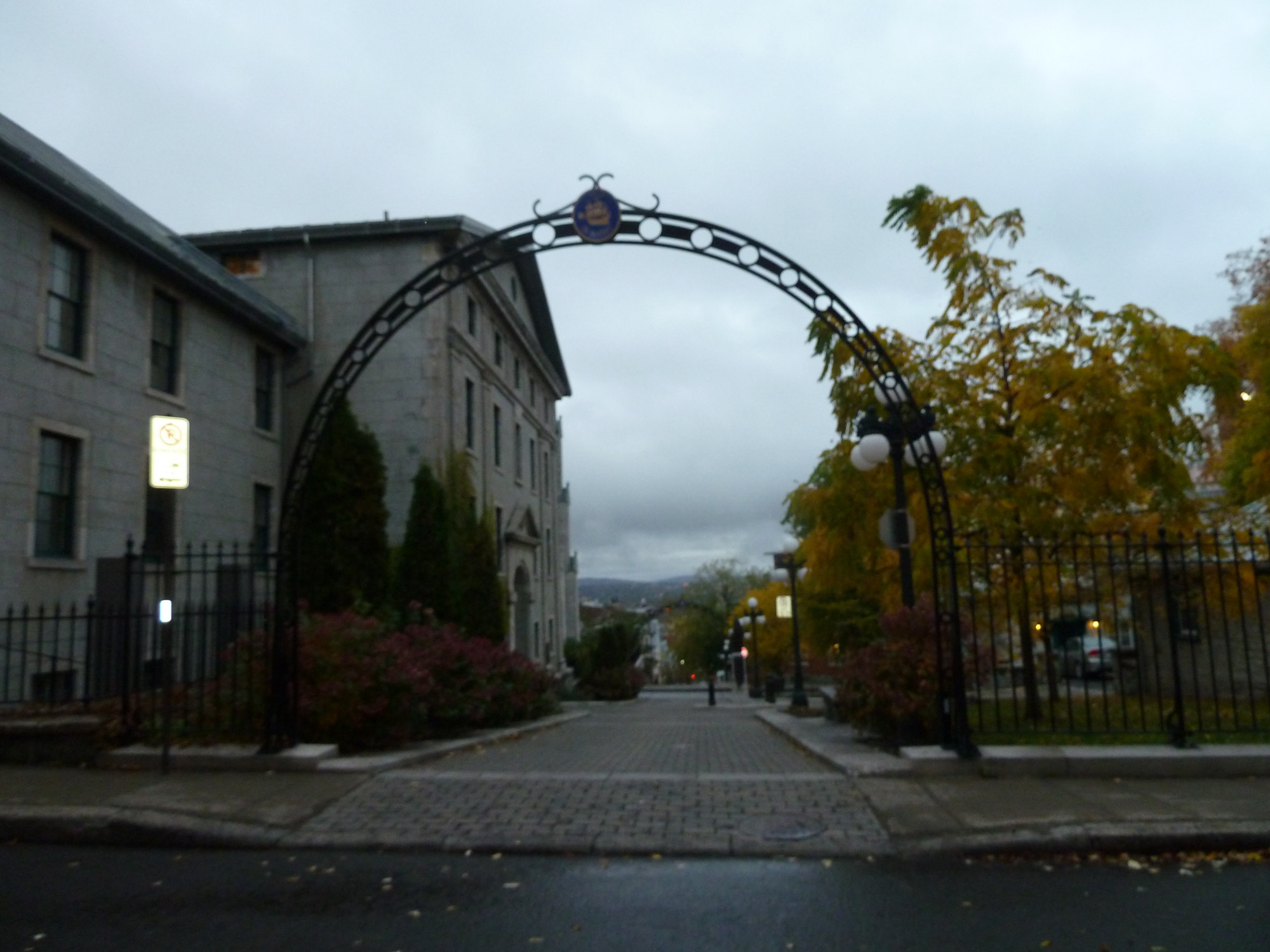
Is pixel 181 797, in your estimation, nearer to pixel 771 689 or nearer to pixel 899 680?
pixel 899 680

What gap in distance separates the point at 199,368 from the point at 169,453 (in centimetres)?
1142

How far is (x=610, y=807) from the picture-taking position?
7.99 meters

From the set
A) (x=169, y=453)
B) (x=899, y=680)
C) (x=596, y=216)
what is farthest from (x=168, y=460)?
(x=899, y=680)

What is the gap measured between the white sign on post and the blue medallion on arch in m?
4.02

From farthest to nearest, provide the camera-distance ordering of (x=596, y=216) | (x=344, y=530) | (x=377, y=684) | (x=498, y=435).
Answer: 1. (x=498, y=435)
2. (x=344, y=530)
3. (x=377, y=684)
4. (x=596, y=216)

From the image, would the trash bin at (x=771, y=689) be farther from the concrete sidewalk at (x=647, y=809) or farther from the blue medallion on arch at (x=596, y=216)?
the blue medallion on arch at (x=596, y=216)

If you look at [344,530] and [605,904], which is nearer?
[605,904]

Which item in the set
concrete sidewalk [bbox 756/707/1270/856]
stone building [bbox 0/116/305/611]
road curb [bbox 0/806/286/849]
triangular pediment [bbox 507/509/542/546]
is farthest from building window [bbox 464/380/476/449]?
road curb [bbox 0/806/286/849]

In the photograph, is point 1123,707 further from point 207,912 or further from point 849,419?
point 207,912

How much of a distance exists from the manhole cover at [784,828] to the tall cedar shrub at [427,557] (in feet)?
52.0

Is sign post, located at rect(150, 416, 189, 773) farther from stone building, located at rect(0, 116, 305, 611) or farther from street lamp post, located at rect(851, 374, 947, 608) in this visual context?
street lamp post, located at rect(851, 374, 947, 608)

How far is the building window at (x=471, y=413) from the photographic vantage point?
27.1 metres

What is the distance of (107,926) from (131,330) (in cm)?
1417

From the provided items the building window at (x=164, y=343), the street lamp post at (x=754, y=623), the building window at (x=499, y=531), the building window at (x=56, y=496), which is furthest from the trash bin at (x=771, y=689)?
the building window at (x=56, y=496)
